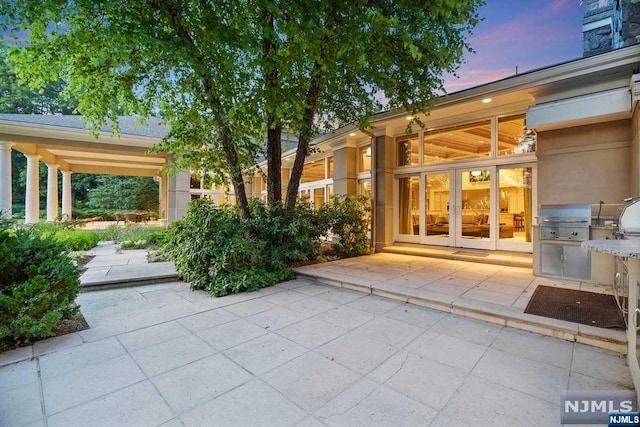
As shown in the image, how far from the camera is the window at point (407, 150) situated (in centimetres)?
794

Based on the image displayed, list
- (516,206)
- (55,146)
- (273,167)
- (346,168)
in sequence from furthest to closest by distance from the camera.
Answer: (55,146) < (346,168) < (273,167) < (516,206)

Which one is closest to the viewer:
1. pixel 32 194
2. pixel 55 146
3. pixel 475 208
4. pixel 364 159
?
pixel 475 208

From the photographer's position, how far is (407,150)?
812 centimetres

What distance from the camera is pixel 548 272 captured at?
4.90 m

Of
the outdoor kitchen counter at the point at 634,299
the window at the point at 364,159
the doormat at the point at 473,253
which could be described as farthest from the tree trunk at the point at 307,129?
the outdoor kitchen counter at the point at 634,299

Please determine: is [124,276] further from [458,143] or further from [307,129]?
[458,143]

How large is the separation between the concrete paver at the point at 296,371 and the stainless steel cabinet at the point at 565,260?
2.48m

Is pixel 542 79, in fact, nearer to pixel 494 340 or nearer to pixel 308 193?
pixel 494 340

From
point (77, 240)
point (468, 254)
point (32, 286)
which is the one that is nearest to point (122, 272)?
point (32, 286)

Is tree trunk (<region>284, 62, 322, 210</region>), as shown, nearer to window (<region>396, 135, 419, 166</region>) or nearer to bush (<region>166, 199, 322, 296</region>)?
bush (<region>166, 199, 322, 296</region>)

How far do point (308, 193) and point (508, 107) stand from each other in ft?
25.9

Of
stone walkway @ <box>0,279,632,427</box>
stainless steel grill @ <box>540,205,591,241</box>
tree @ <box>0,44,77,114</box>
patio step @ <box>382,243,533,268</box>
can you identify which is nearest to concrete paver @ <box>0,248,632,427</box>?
stone walkway @ <box>0,279,632,427</box>

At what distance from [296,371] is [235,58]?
504 cm

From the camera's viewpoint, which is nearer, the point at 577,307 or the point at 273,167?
the point at 577,307
